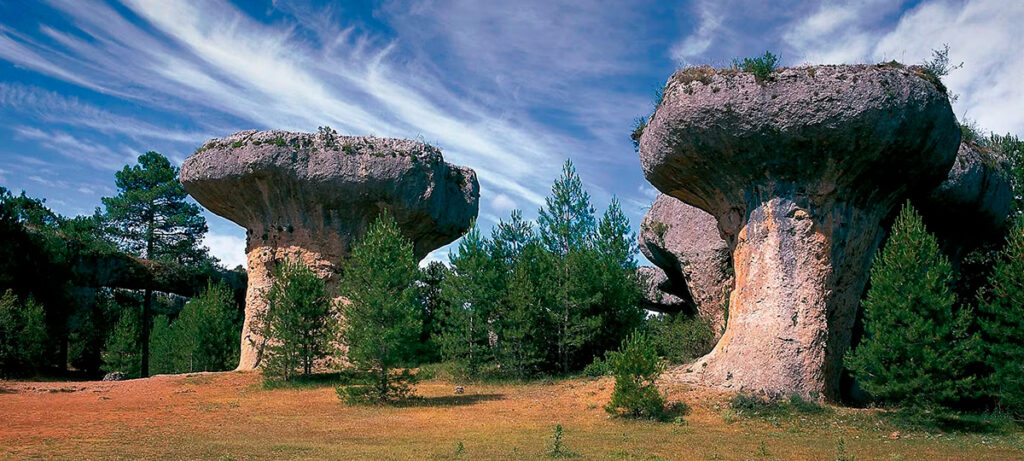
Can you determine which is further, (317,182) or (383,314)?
(317,182)

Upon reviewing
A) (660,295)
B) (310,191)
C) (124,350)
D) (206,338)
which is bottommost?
(124,350)

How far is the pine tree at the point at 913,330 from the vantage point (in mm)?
14609

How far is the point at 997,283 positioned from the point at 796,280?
4354 mm

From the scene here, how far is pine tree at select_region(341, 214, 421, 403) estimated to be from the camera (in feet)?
59.4

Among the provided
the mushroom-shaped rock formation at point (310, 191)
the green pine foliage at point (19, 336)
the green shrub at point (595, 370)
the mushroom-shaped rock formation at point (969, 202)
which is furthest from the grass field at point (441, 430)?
the mushroom-shaped rock formation at point (969, 202)

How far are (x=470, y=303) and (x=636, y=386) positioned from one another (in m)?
9.15

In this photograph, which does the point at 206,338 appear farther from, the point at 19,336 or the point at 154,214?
the point at 154,214

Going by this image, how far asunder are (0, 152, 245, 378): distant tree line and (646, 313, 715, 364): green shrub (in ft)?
62.3

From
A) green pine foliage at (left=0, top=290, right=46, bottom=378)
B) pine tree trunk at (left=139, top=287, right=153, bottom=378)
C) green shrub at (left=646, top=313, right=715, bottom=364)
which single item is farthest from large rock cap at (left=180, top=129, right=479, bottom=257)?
pine tree trunk at (left=139, top=287, right=153, bottom=378)

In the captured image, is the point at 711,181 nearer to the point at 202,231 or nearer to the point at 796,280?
the point at 796,280

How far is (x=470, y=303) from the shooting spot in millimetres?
23641

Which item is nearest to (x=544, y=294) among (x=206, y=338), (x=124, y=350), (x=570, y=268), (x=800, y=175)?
(x=570, y=268)

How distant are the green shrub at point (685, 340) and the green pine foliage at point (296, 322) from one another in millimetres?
11269

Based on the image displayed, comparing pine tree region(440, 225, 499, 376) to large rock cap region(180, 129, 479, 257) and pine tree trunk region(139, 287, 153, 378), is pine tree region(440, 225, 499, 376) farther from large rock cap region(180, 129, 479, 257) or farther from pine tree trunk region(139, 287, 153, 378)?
pine tree trunk region(139, 287, 153, 378)
